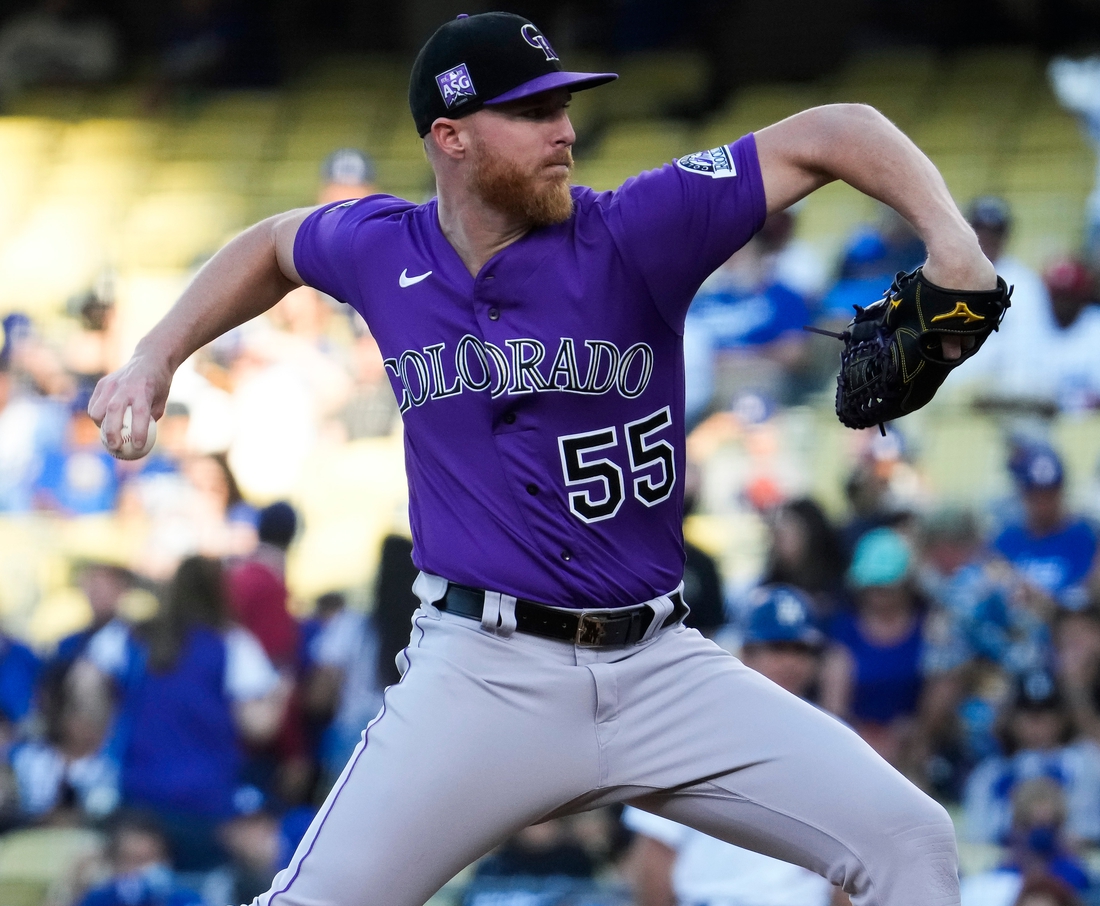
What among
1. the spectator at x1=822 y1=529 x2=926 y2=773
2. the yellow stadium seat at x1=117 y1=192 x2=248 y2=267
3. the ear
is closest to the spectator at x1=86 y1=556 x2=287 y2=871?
the spectator at x1=822 y1=529 x2=926 y2=773

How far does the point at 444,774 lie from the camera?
8.33 ft

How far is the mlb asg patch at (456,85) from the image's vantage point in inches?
108

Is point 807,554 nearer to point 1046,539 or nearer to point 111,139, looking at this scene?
point 1046,539

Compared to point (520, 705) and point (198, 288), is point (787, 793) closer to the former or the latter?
point (520, 705)

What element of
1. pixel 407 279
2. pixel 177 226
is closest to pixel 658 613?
pixel 407 279

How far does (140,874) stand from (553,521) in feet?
10.9

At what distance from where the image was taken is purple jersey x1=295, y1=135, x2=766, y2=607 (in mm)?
2662

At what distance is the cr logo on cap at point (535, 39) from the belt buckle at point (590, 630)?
98 cm

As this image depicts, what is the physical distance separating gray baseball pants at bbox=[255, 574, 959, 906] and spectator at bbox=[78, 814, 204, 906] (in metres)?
2.99

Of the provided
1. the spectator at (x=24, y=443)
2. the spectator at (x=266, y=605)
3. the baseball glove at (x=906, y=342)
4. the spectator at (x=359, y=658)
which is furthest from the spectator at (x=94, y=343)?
the baseball glove at (x=906, y=342)

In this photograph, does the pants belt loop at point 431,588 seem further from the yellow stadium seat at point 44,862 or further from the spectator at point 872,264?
the spectator at point 872,264

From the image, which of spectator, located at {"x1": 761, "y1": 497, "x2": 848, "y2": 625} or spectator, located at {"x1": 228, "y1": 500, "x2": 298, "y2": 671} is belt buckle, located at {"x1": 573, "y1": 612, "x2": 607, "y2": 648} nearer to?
spectator, located at {"x1": 761, "y1": 497, "x2": 848, "y2": 625}

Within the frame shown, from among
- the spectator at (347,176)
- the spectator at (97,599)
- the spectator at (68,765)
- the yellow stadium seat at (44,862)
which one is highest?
the spectator at (347,176)

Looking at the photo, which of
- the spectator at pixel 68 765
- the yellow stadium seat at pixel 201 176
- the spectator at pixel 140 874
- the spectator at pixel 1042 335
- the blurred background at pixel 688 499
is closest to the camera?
the blurred background at pixel 688 499
